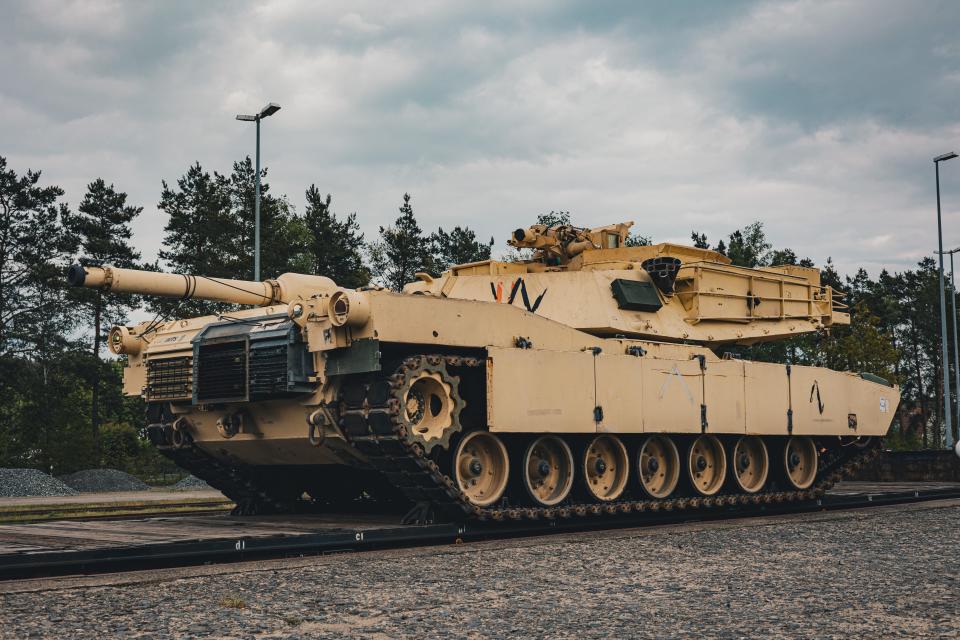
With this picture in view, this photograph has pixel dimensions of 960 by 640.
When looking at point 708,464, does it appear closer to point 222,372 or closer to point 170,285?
point 222,372

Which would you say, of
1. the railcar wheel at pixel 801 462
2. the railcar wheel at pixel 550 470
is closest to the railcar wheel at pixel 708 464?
the railcar wheel at pixel 801 462

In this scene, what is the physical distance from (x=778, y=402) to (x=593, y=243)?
156 inches

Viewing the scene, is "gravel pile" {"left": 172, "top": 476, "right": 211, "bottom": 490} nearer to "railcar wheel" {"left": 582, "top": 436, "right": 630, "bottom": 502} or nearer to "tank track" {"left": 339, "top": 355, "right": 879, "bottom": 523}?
"railcar wheel" {"left": 582, "top": 436, "right": 630, "bottom": 502}

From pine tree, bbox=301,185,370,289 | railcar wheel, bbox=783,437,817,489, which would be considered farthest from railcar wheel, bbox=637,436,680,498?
pine tree, bbox=301,185,370,289

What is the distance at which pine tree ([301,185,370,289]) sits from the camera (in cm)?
5288

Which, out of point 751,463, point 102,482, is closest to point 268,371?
point 751,463

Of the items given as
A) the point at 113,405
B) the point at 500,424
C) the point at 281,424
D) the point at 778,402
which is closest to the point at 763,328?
the point at 778,402

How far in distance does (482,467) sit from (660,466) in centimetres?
357

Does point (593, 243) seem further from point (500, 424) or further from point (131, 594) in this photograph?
point (131, 594)

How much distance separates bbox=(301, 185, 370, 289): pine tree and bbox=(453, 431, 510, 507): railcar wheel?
38576 mm

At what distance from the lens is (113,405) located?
51.6 m

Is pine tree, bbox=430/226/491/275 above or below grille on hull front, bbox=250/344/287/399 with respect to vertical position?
above

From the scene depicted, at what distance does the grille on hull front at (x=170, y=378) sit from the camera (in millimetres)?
14102

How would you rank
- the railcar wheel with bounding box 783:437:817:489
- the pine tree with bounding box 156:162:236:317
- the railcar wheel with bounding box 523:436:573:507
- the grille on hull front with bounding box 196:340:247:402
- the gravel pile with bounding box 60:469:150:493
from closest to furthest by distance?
1. the grille on hull front with bounding box 196:340:247:402
2. the railcar wheel with bounding box 523:436:573:507
3. the railcar wheel with bounding box 783:437:817:489
4. the gravel pile with bounding box 60:469:150:493
5. the pine tree with bounding box 156:162:236:317
